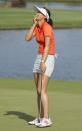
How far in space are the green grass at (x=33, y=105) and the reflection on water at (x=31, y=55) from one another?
517cm

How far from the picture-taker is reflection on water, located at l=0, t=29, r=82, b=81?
770 inches

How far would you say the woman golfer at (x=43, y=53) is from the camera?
812 centimetres

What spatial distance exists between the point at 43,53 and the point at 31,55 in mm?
16007

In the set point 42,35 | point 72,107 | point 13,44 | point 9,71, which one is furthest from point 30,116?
point 13,44

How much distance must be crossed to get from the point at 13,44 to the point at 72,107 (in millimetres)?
18727

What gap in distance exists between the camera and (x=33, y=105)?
10367 millimetres

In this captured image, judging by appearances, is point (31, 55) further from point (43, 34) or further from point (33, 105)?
point (43, 34)

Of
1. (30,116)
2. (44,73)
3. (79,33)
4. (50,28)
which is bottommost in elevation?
(79,33)

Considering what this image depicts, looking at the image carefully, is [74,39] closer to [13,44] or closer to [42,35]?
[13,44]

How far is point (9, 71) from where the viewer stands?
65.8 ft

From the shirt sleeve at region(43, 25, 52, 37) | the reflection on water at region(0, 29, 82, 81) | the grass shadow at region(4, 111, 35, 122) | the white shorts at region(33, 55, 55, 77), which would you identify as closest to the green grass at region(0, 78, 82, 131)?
the grass shadow at region(4, 111, 35, 122)

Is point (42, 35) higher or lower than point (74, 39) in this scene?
higher

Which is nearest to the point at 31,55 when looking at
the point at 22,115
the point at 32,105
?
the point at 32,105

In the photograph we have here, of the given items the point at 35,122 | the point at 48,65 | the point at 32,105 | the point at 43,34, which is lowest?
the point at 32,105
